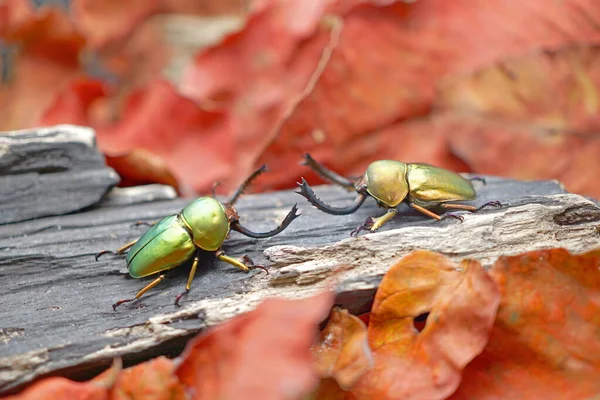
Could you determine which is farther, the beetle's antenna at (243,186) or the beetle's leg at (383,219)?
the beetle's antenna at (243,186)

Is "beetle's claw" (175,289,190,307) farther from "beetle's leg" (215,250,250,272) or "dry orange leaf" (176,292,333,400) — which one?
"dry orange leaf" (176,292,333,400)

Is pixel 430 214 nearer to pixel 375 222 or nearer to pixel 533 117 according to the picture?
pixel 375 222

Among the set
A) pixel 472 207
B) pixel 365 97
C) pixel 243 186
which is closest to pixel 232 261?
pixel 243 186

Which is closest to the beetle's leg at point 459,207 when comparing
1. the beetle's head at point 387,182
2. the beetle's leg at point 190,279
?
the beetle's head at point 387,182

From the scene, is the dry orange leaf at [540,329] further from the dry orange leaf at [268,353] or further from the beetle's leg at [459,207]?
the dry orange leaf at [268,353]

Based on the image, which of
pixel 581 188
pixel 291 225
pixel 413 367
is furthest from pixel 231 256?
pixel 581 188

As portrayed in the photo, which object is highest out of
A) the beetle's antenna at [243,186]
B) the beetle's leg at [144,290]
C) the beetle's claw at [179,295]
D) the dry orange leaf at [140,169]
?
the dry orange leaf at [140,169]

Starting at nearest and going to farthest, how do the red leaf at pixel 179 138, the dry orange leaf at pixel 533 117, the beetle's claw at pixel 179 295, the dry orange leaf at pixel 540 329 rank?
the dry orange leaf at pixel 540 329 < the beetle's claw at pixel 179 295 < the dry orange leaf at pixel 533 117 < the red leaf at pixel 179 138
